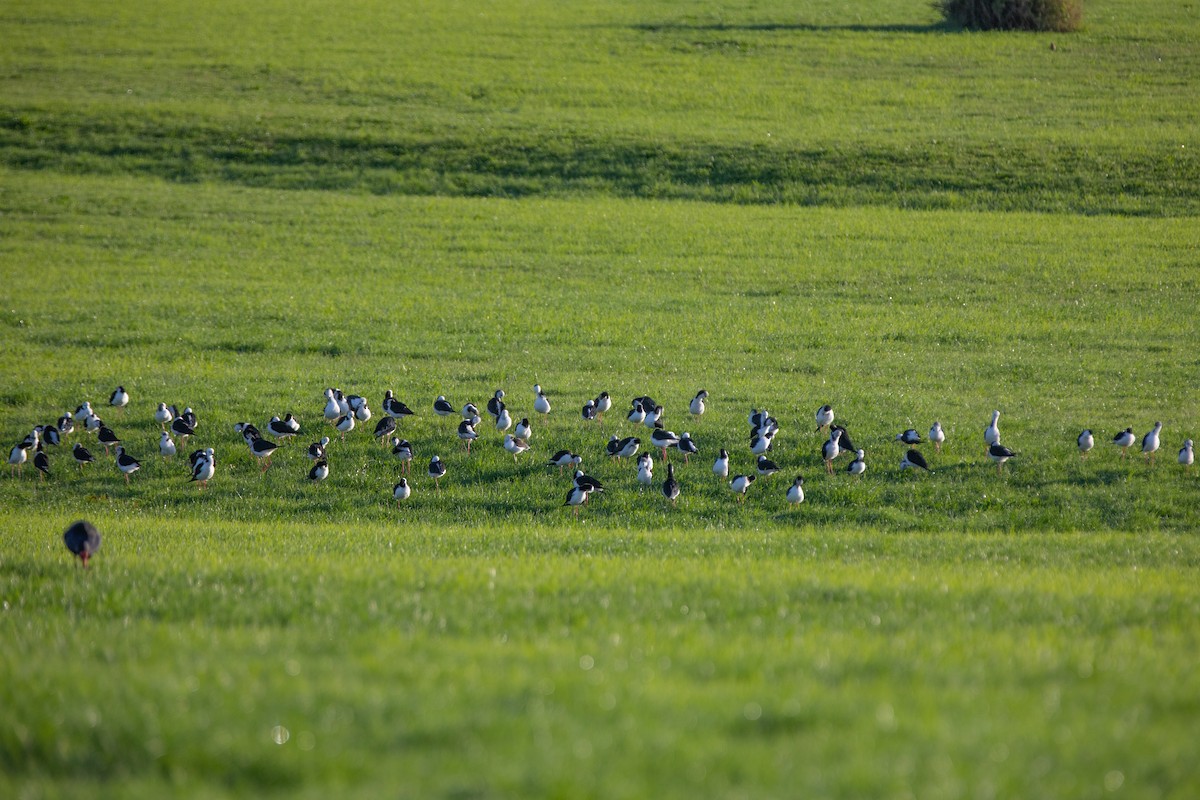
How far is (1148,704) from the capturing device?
7082 millimetres

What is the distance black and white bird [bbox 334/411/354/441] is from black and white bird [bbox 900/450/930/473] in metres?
10.3

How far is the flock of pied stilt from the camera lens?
1853 centimetres

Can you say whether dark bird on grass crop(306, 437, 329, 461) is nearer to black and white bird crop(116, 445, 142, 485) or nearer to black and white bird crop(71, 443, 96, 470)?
black and white bird crop(116, 445, 142, 485)

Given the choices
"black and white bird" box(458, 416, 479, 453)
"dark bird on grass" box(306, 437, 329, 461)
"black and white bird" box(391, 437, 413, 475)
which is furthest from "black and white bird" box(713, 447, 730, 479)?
"dark bird on grass" box(306, 437, 329, 461)

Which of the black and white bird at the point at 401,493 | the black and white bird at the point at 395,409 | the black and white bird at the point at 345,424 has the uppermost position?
the black and white bird at the point at 395,409

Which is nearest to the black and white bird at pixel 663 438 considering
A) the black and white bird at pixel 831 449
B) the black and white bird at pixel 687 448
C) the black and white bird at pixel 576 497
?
the black and white bird at pixel 687 448

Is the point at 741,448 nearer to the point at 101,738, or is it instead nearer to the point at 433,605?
the point at 433,605

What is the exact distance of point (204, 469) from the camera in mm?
18625

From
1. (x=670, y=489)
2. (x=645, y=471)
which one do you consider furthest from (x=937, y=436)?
(x=645, y=471)

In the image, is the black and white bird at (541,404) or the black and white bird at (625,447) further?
the black and white bird at (541,404)

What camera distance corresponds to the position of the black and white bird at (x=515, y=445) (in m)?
19.6

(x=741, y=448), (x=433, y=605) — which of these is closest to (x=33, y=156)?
A: (x=741, y=448)

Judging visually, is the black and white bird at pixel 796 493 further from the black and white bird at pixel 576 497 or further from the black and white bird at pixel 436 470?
the black and white bird at pixel 436 470

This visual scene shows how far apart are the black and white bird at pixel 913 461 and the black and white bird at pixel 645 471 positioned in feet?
14.6
